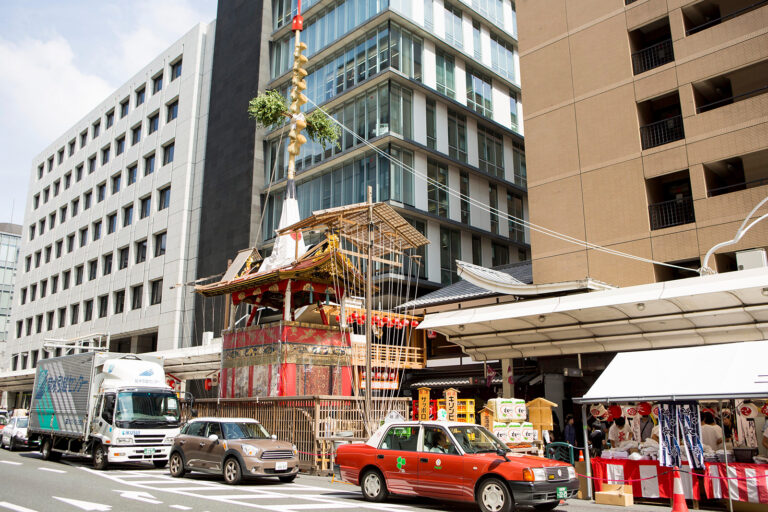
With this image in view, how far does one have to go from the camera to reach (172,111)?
156 ft

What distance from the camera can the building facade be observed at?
43.4 metres

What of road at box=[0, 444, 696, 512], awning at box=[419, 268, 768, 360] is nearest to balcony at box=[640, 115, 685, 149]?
awning at box=[419, 268, 768, 360]

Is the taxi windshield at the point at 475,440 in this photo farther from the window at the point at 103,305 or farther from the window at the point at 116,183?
the window at the point at 116,183

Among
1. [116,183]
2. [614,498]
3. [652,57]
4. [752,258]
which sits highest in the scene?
[116,183]

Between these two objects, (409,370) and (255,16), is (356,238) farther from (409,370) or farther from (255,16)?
(255,16)

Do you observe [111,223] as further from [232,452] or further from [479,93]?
[232,452]

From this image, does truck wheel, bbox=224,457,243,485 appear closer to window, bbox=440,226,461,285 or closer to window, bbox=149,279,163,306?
window, bbox=440,226,461,285

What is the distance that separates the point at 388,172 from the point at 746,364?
2278 cm

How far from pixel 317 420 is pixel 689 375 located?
1011cm

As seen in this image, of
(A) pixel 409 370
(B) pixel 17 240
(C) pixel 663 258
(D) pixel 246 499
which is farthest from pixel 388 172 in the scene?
(B) pixel 17 240

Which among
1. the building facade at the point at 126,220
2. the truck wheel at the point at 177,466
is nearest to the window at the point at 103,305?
the building facade at the point at 126,220

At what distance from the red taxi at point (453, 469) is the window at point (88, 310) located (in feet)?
149

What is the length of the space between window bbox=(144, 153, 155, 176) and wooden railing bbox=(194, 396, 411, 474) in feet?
113

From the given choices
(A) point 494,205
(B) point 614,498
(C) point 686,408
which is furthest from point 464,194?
(C) point 686,408
